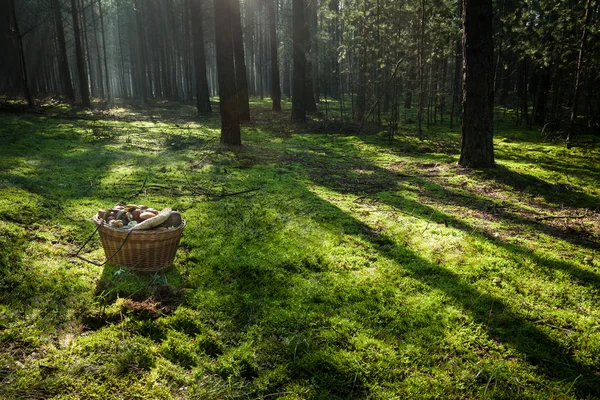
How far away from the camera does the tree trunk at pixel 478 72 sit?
320 inches

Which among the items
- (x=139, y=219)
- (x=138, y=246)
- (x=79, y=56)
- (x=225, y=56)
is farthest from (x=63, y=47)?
(x=138, y=246)

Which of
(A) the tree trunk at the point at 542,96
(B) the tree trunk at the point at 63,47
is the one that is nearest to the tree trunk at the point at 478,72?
(A) the tree trunk at the point at 542,96

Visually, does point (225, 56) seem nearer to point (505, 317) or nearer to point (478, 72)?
point (478, 72)

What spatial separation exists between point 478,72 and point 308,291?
270 inches

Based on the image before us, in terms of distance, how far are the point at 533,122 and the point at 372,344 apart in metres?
19.5

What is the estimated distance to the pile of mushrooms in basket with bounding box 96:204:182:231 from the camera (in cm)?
402

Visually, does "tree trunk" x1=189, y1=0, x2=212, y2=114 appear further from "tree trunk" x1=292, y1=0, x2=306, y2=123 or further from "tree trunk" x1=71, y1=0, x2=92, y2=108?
"tree trunk" x1=71, y1=0, x2=92, y2=108

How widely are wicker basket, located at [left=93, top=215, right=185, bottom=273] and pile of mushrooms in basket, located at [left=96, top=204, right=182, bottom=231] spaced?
8 cm

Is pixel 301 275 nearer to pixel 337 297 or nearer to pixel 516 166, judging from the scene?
pixel 337 297

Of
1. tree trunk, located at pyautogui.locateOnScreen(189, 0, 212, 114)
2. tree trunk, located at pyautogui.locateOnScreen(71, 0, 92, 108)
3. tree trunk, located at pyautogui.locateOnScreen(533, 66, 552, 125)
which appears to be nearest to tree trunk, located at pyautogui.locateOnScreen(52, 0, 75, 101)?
tree trunk, located at pyautogui.locateOnScreen(71, 0, 92, 108)

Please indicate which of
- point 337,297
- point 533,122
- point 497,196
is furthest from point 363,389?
point 533,122

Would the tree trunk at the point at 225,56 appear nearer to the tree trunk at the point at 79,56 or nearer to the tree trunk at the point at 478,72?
the tree trunk at the point at 478,72

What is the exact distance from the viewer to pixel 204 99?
Result: 20.7m

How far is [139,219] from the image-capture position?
427cm
